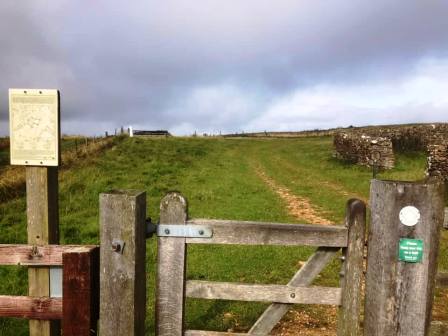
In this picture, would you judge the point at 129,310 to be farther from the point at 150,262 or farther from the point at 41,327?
the point at 150,262

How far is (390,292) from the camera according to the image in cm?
291

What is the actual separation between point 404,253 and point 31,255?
9.93 feet

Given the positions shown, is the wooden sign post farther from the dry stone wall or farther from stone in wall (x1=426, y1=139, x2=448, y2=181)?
the dry stone wall

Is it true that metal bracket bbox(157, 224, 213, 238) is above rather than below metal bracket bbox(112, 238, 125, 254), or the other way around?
above

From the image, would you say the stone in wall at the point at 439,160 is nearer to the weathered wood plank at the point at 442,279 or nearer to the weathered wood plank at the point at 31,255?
the weathered wood plank at the point at 442,279

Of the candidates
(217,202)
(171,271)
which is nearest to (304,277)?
(171,271)

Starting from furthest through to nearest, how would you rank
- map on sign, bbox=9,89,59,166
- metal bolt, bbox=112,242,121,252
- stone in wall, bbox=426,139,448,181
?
stone in wall, bbox=426,139,448,181 < map on sign, bbox=9,89,59,166 < metal bolt, bbox=112,242,121,252

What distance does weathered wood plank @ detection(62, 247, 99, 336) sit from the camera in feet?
9.70

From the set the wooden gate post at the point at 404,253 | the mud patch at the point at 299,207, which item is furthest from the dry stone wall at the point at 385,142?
the wooden gate post at the point at 404,253

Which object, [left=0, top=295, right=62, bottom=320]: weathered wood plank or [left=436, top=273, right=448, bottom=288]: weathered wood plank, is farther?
[left=436, top=273, right=448, bottom=288]: weathered wood plank

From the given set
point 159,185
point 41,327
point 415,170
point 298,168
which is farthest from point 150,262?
point 298,168

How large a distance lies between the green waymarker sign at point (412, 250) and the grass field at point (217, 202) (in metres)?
3.01

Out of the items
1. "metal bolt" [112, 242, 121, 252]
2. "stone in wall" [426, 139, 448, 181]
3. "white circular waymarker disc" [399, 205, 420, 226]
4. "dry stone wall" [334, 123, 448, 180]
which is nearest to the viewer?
"white circular waymarker disc" [399, 205, 420, 226]

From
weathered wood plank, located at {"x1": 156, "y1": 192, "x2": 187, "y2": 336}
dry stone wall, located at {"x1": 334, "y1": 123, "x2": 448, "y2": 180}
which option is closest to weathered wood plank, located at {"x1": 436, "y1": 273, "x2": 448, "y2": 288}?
weathered wood plank, located at {"x1": 156, "y1": 192, "x2": 187, "y2": 336}
